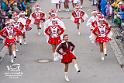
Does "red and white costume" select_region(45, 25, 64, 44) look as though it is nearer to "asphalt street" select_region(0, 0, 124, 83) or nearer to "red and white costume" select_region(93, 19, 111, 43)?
"asphalt street" select_region(0, 0, 124, 83)

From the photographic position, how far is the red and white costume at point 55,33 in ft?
67.4

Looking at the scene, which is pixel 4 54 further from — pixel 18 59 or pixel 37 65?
pixel 37 65

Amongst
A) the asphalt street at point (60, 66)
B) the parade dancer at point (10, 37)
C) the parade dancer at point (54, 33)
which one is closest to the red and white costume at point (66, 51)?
the asphalt street at point (60, 66)

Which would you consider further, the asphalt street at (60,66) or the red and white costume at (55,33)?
the red and white costume at (55,33)

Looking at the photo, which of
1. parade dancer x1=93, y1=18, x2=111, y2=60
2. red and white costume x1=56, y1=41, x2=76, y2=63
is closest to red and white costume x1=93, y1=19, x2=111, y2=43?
parade dancer x1=93, y1=18, x2=111, y2=60

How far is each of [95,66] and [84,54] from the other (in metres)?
2.44

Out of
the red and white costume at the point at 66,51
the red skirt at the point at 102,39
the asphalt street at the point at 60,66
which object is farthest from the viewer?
the red skirt at the point at 102,39

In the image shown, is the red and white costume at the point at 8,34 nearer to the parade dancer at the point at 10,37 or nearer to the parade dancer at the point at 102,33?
the parade dancer at the point at 10,37

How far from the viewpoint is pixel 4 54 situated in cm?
2209

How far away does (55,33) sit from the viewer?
20594 mm

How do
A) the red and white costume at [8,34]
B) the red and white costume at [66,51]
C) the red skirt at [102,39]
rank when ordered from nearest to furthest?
the red and white costume at [66,51]
the red and white costume at [8,34]
the red skirt at [102,39]

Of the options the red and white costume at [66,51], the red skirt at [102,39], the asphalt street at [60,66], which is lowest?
the asphalt street at [60,66]

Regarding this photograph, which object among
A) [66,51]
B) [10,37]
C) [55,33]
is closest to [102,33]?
[55,33]

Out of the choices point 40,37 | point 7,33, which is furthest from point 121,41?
point 7,33
